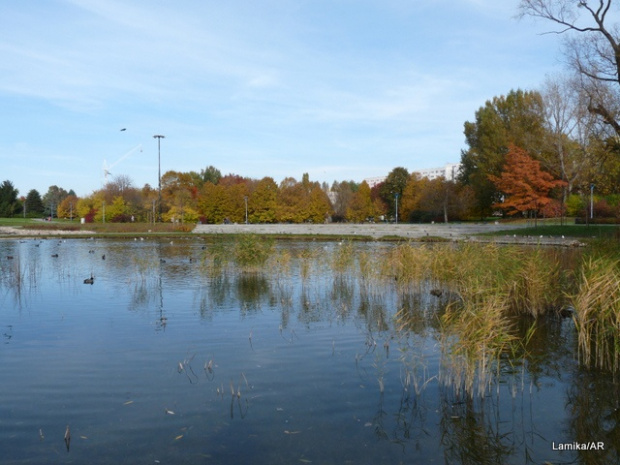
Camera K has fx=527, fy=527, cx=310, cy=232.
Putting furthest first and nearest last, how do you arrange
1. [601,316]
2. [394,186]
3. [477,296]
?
[394,186], [477,296], [601,316]

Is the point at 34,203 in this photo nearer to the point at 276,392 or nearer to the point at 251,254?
the point at 251,254

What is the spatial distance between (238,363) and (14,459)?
3404mm

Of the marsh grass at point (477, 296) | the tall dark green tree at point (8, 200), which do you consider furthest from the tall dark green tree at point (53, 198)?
the marsh grass at point (477, 296)

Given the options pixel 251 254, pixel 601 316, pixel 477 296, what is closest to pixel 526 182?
pixel 251 254

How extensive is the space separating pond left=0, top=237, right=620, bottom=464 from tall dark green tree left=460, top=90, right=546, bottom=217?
178ft

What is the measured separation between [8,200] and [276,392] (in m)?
99.0

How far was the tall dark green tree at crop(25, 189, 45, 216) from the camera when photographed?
101 meters

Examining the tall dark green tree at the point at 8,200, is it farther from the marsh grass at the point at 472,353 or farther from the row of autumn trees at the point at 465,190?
the marsh grass at the point at 472,353

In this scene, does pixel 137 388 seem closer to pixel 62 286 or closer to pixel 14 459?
pixel 14 459

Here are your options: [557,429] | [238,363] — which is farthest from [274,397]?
[557,429]

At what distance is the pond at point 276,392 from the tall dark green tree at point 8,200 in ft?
295

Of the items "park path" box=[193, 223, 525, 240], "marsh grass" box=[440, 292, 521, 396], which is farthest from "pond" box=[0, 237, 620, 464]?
"park path" box=[193, 223, 525, 240]

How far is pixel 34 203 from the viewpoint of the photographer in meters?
103

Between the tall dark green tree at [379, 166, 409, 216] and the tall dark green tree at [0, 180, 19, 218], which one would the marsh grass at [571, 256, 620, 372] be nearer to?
the tall dark green tree at [379, 166, 409, 216]
